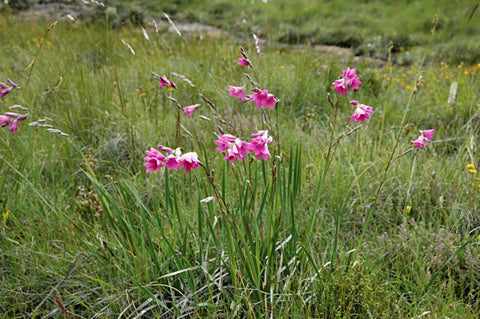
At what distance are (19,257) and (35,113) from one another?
1.56m

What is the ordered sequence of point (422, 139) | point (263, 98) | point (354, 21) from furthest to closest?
1. point (354, 21)
2. point (422, 139)
3. point (263, 98)

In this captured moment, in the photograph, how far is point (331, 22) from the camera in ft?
29.4

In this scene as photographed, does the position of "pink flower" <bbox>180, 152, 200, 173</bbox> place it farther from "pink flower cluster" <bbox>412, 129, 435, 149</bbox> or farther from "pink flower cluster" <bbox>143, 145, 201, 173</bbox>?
"pink flower cluster" <bbox>412, 129, 435, 149</bbox>

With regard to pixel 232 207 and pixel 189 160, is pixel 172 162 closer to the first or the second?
pixel 189 160

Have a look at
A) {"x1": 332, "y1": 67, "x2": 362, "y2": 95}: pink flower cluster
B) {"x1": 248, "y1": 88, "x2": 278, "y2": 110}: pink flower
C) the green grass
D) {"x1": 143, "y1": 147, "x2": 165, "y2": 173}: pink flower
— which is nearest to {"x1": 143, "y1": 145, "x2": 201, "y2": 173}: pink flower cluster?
{"x1": 143, "y1": 147, "x2": 165, "y2": 173}: pink flower

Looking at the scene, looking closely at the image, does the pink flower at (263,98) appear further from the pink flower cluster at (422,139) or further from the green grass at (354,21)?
the green grass at (354,21)

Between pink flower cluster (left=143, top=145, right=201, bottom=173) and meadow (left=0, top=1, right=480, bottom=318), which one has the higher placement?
pink flower cluster (left=143, top=145, right=201, bottom=173)

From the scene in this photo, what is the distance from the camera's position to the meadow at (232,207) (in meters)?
1.51

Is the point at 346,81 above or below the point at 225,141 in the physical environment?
above

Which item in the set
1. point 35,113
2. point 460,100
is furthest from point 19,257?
point 460,100

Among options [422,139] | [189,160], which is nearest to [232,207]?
[189,160]

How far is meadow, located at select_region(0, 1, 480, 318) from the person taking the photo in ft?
4.94

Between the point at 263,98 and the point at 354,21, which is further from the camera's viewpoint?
the point at 354,21

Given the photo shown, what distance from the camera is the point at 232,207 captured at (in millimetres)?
1717
